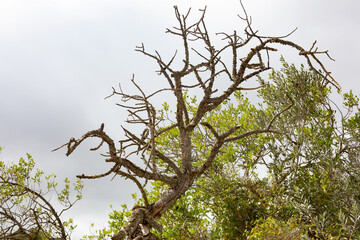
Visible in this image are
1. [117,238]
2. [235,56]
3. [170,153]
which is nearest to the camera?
[117,238]

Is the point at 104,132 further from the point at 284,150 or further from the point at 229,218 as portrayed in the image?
the point at 284,150

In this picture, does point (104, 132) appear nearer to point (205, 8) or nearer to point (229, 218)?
point (205, 8)

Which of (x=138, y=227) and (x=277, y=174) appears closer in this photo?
(x=138, y=227)

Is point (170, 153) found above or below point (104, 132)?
above

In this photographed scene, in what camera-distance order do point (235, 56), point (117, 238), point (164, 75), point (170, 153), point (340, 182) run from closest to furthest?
1. point (117, 238)
2. point (164, 75)
3. point (235, 56)
4. point (340, 182)
5. point (170, 153)

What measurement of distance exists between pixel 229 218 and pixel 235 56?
4707 millimetres

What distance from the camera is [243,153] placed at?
10383mm

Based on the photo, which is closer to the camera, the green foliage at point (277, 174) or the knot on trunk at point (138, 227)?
the knot on trunk at point (138, 227)

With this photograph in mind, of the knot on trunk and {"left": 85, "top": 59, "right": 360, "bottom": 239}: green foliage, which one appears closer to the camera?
the knot on trunk

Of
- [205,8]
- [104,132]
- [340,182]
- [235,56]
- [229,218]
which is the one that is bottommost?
[340,182]

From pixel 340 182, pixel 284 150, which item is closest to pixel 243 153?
pixel 284 150

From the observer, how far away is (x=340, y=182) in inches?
347

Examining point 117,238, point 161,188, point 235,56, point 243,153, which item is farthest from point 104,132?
point 243,153

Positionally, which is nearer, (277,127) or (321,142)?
(321,142)
